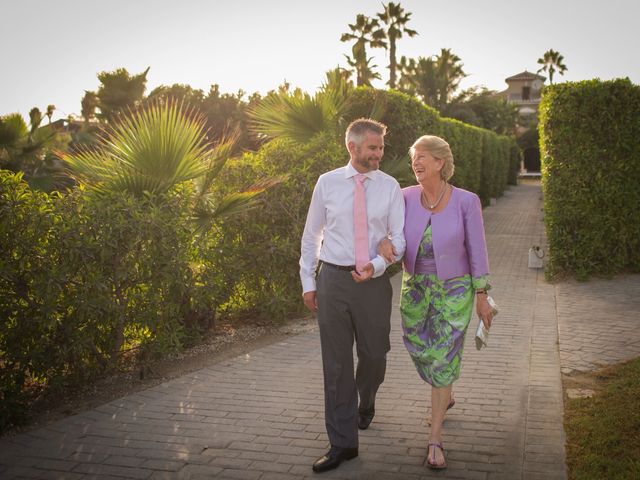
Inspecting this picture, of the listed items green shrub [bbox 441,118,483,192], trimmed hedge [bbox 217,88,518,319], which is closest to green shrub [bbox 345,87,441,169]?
trimmed hedge [bbox 217,88,518,319]

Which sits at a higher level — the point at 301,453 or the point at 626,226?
the point at 626,226

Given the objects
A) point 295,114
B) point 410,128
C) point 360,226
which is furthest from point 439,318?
point 410,128

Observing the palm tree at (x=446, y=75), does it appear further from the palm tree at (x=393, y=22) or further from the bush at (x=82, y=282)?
the bush at (x=82, y=282)

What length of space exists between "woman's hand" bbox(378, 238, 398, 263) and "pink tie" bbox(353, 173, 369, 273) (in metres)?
0.10

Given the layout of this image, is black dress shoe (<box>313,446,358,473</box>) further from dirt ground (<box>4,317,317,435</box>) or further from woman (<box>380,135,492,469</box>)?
dirt ground (<box>4,317,317,435</box>)

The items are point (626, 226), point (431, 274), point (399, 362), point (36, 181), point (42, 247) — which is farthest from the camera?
point (36, 181)

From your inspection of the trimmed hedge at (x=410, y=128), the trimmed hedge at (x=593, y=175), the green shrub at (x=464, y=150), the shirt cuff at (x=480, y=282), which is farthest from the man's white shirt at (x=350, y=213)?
the green shrub at (x=464, y=150)

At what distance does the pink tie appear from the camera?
3.96 metres

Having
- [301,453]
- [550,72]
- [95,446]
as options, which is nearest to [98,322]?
[95,446]

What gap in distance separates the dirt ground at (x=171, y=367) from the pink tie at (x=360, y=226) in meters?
2.71

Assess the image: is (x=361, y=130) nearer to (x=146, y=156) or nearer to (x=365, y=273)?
(x=365, y=273)

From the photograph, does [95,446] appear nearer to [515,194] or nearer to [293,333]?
[293,333]

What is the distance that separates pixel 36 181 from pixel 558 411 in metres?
14.4

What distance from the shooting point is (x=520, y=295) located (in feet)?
32.1
